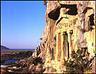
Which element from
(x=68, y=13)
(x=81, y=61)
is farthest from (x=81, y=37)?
(x=68, y=13)

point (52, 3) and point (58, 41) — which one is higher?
point (52, 3)

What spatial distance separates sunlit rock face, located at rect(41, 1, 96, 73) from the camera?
2917cm

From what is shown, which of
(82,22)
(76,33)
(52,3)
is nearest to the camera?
(82,22)

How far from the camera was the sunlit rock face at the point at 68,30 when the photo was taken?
95.7 ft

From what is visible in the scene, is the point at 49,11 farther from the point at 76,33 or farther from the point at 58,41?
the point at 76,33

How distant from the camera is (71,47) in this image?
112 ft

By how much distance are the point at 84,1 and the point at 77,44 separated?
449cm

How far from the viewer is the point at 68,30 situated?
3488 cm

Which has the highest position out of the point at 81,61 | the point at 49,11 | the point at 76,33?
the point at 49,11

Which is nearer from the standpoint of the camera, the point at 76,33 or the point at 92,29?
the point at 92,29

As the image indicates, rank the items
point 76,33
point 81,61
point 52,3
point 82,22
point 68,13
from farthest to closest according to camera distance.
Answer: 1. point 52,3
2. point 68,13
3. point 76,33
4. point 82,22
5. point 81,61

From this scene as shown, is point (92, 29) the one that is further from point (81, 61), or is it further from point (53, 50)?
point (53, 50)

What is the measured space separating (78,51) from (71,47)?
15.1ft

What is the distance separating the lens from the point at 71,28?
3403 cm
